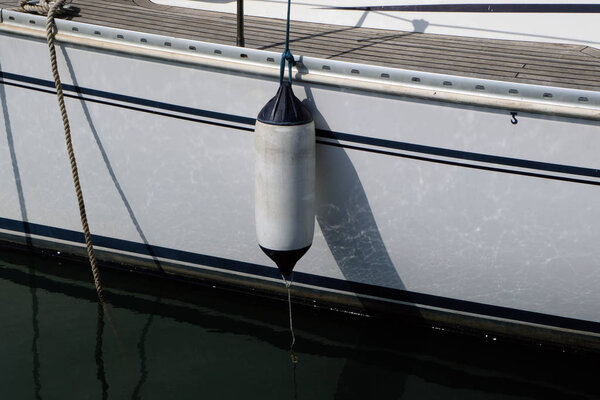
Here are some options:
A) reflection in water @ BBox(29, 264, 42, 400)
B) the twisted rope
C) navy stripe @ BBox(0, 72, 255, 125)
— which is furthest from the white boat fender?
the twisted rope

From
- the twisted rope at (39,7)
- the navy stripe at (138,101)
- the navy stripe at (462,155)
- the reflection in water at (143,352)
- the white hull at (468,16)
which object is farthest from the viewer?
the white hull at (468,16)

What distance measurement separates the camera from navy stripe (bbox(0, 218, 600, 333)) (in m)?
5.08

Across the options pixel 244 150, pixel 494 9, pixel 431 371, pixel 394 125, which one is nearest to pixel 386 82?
pixel 394 125

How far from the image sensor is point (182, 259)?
5691 millimetres

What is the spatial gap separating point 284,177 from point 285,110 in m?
0.42

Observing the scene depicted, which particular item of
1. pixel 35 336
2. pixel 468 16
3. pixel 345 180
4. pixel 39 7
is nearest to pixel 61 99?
pixel 39 7

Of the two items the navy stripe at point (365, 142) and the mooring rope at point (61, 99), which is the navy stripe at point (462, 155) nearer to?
the navy stripe at point (365, 142)

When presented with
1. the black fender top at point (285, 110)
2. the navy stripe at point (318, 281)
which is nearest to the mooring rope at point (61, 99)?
the navy stripe at point (318, 281)

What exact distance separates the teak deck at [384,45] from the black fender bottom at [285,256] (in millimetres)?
1329

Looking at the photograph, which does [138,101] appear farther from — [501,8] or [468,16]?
[501,8]

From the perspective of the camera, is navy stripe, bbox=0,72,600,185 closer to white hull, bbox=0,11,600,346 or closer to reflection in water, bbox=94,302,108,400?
white hull, bbox=0,11,600,346

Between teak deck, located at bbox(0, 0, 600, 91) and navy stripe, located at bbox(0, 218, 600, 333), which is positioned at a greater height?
teak deck, located at bbox(0, 0, 600, 91)

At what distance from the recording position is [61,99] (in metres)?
5.18

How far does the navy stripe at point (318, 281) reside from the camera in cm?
508
